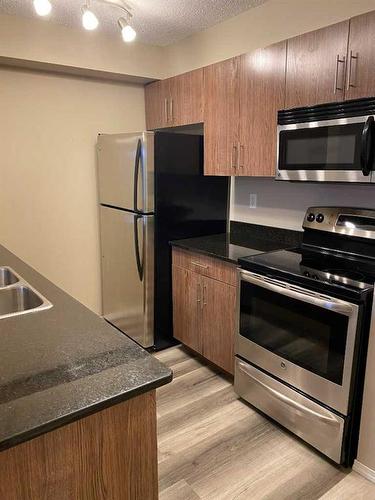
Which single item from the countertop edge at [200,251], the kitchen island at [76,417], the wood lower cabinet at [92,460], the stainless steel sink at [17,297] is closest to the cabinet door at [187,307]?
the countertop edge at [200,251]

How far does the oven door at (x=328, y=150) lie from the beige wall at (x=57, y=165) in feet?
5.89

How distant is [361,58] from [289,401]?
175cm

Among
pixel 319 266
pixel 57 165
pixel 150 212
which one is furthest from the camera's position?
pixel 57 165

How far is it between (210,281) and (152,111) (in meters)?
1.70

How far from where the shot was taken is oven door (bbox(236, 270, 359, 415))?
1693mm

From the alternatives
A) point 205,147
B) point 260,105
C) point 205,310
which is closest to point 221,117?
point 205,147

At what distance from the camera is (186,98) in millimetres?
2846

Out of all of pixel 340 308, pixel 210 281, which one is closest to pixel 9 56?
pixel 210 281

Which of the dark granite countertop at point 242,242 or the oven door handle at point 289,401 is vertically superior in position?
the dark granite countertop at point 242,242

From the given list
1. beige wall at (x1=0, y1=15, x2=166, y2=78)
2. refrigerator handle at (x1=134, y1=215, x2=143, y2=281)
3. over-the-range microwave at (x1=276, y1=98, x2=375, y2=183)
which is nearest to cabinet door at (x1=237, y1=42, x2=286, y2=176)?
over-the-range microwave at (x1=276, y1=98, x2=375, y2=183)

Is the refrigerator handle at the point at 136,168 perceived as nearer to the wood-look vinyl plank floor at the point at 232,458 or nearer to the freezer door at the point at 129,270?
the freezer door at the point at 129,270

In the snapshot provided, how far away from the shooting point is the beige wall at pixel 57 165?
2.91m

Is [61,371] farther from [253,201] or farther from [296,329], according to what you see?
[253,201]

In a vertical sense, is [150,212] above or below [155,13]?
below
